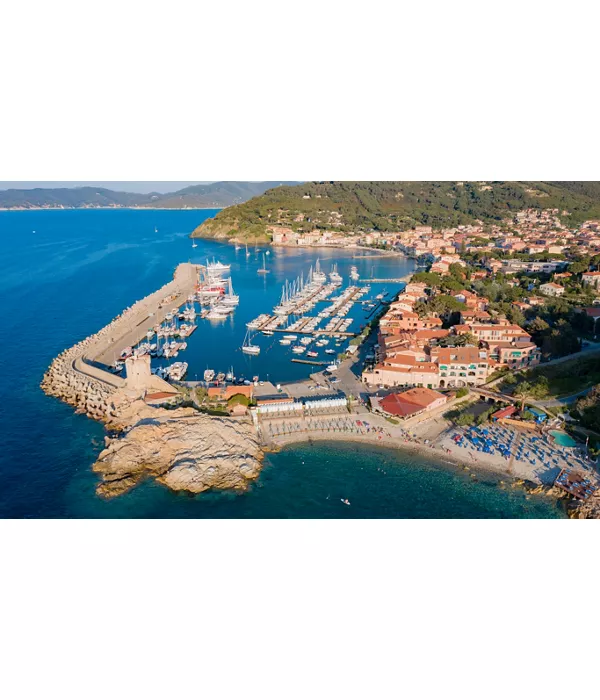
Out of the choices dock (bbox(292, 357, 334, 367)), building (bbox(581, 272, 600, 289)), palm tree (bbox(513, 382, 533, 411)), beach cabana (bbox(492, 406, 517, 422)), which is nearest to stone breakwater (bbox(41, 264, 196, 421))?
dock (bbox(292, 357, 334, 367))

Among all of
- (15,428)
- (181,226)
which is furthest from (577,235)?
(181,226)

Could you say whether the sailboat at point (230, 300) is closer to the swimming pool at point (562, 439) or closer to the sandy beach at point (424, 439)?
the sandy beach at point (424, 439)

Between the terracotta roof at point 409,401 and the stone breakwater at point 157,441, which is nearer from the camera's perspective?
the stone breakwater at point 157,441

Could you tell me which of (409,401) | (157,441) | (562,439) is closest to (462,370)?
(409,401)

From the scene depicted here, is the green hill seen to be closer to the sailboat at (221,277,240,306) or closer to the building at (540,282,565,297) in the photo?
the sailboat at (221,277,240,306)

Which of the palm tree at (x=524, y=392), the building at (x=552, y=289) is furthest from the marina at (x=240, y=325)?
the building at (x=552, y=289)

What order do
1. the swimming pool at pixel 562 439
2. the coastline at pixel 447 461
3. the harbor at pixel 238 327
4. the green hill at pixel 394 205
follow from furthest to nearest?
the green hill at pixel 394 205
the harbor at pixel 238 327
the swimming pool at pixel 562 439
the coastline at pixel 447 461

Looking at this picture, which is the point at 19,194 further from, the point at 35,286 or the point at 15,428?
the point at 15,428
